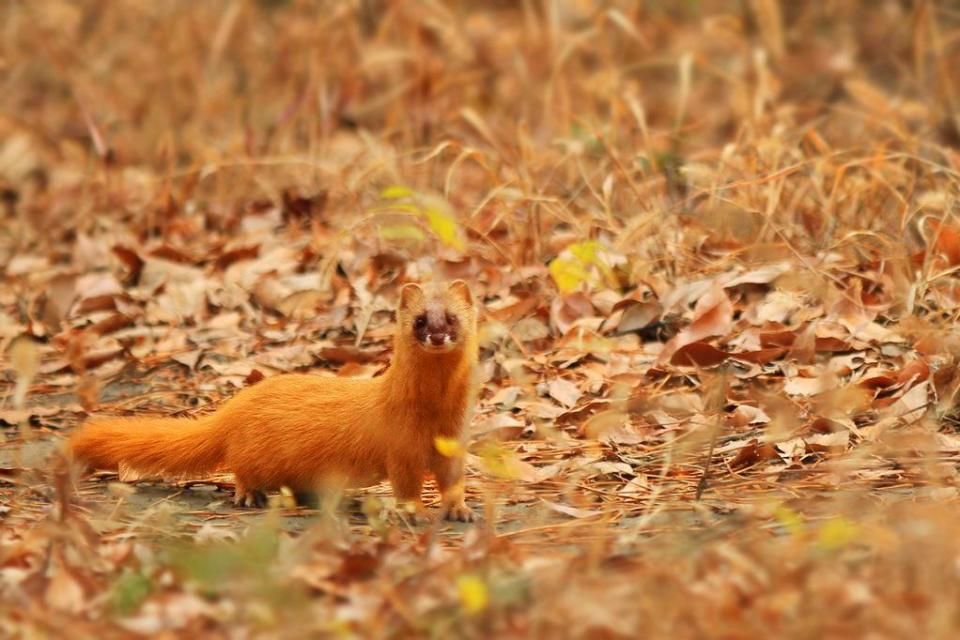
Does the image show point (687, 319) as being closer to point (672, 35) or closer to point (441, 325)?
point (441, 325)

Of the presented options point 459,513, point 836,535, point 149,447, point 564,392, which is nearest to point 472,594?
point 836,535

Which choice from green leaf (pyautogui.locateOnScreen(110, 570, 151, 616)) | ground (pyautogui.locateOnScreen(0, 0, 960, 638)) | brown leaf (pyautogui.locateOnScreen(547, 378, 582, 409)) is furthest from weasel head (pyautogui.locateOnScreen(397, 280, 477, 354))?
green leaf (pyautogui.locateOnScreen(110, 570, 151, 616))

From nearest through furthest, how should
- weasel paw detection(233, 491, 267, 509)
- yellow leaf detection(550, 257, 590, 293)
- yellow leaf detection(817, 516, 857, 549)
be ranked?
yellow leaf detection(817, 516, 857, 549) → weasel paw detection(233, 491, 267, 509) → yellow leaf detection(550, 257, 590, 293)

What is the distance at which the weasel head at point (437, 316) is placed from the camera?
402 centimetres

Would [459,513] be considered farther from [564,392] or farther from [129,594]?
[129,594]

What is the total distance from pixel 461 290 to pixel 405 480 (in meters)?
0.57

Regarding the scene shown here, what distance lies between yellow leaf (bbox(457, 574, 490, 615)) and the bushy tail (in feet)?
6.49

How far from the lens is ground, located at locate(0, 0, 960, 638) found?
2889 mm

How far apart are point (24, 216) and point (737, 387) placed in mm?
5047

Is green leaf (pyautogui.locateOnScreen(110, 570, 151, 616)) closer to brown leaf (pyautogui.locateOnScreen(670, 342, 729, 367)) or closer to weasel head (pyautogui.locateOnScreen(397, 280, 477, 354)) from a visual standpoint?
weasel head (pyautogui.locateOnScreen(397, 280, 477, 354))

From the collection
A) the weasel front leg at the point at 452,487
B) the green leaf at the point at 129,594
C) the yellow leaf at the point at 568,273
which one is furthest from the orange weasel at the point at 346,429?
the green leaf at the point at 129,594

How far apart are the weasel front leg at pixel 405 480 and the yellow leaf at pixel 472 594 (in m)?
1.45

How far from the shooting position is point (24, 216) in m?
8.50

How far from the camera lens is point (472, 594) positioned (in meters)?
2.61
